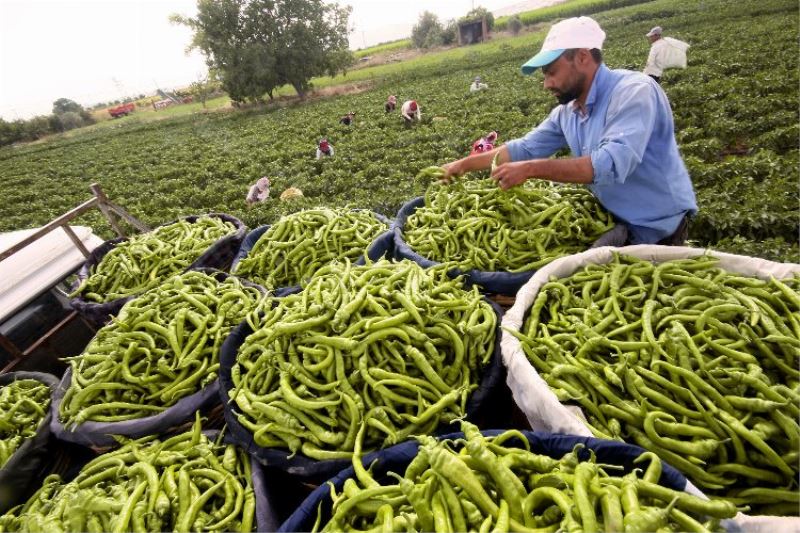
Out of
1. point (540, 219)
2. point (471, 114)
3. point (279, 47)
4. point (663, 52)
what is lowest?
point (471, 114)

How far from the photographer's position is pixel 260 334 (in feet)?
9.02

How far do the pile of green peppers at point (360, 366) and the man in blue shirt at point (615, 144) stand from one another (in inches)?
56.7

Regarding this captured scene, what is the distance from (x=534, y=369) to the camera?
2416 millimetres

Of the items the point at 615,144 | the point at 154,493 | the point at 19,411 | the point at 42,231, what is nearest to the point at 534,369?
the point at 615,144

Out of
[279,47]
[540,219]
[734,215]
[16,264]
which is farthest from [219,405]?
[279,47]

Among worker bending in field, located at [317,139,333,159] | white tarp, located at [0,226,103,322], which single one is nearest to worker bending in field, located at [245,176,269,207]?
worker bending in field, located at [317,139,333,159]

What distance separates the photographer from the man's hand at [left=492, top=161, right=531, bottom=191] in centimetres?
336

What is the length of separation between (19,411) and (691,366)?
4.91 meters

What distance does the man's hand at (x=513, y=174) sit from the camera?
3.36 metres

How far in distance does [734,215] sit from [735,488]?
5729 millimetres

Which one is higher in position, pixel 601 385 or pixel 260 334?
pixel 260 334

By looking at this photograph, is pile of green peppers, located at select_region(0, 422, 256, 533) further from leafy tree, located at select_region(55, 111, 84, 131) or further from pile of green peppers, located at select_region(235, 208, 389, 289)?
leafy tree, located at select_region(55, 111, 84, 131)

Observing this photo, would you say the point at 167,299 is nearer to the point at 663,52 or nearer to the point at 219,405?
the point at 219,405

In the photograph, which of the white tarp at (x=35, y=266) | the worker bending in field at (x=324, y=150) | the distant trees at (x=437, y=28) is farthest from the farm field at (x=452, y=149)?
the distant trees at (x=437, y=28)
